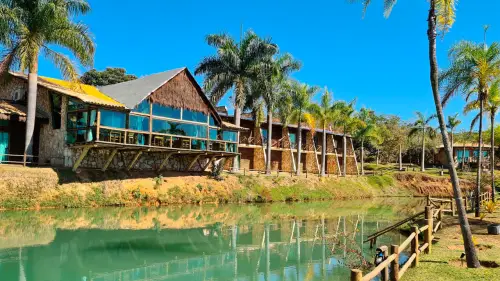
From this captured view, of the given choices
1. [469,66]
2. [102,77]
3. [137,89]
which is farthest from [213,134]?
[102,77]

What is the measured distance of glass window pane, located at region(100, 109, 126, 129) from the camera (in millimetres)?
25391

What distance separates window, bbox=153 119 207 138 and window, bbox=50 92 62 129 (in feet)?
19.9

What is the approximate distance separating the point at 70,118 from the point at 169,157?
24.4 feet

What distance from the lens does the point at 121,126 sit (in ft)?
86.6

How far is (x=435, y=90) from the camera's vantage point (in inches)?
439

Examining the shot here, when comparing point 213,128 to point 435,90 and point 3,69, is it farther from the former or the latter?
point 435,90

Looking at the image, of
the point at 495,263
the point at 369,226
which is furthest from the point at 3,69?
the point at 495,263

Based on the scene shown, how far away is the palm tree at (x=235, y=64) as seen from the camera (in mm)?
34188

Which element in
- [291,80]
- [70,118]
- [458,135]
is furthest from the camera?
[458,135]

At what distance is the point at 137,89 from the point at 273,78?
470 inches

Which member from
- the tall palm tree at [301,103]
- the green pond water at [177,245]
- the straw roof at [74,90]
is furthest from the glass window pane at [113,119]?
the tall palm tree at [301,103]

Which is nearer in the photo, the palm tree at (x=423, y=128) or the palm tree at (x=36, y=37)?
the palm tree at (x=36, y=37)

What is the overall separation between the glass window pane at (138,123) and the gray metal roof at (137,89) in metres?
0.84

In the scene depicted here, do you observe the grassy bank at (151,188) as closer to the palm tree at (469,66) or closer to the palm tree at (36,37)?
the palm tree at (36,37)
